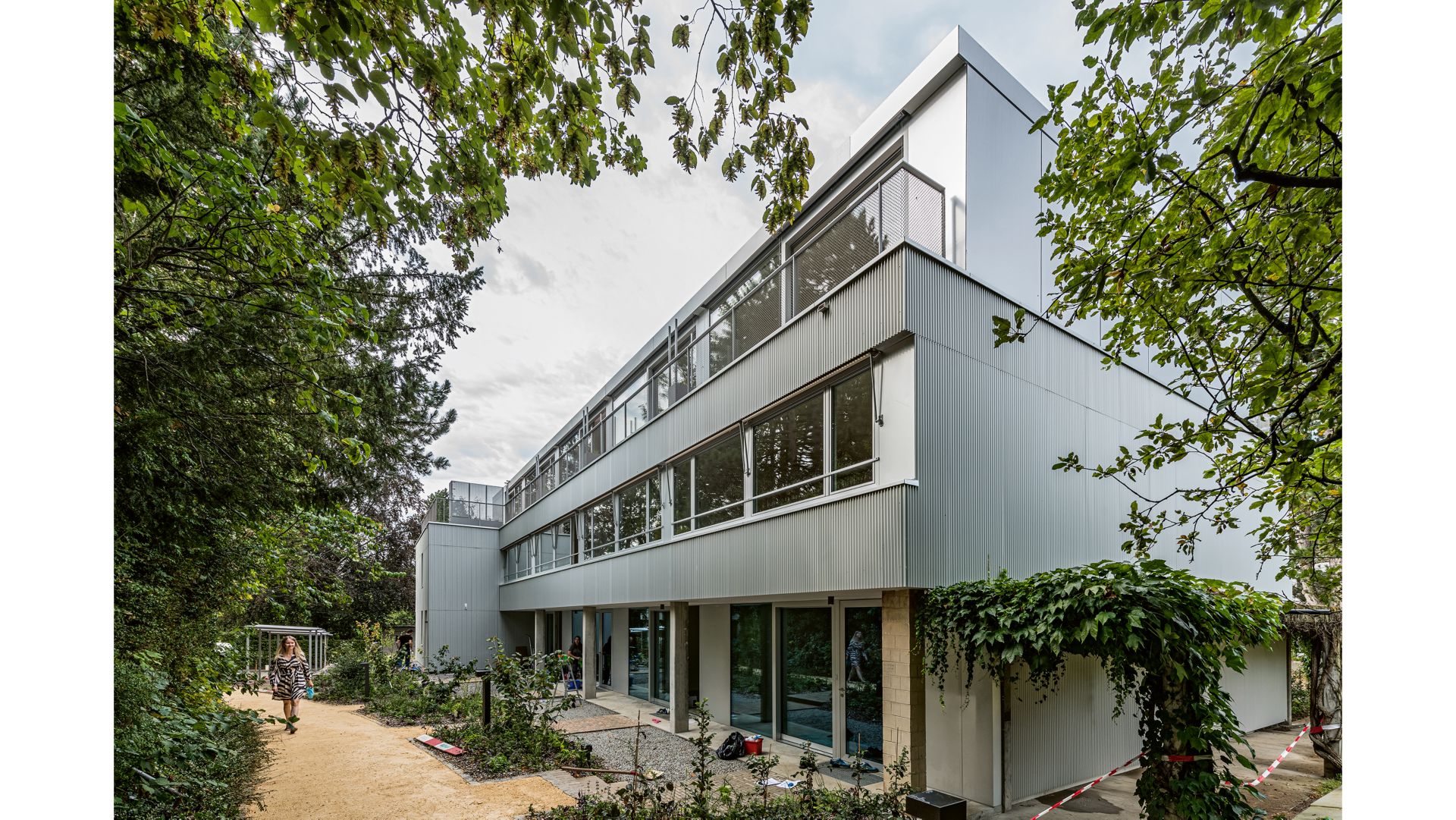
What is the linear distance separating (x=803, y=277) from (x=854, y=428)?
2671mm

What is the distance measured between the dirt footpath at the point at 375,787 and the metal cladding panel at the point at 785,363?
20.1 ft

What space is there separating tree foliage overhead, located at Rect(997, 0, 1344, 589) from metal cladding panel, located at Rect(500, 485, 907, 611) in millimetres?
2373

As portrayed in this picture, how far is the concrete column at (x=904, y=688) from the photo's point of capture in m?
7.75

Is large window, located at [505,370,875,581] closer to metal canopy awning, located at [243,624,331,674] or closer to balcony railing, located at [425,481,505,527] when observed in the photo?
balcony railing, located at [425,481,505,527]

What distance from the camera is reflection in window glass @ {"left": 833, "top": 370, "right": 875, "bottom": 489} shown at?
28.8ft

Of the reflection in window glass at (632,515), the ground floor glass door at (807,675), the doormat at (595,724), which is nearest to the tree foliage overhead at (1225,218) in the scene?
the ground floor glass door at (807,675)

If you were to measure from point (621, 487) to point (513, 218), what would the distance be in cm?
1223

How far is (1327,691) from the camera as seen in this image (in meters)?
10.6

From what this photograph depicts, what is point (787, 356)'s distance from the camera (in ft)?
33.8

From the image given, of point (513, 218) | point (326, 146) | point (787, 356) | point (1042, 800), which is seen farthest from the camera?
point (787, 356)

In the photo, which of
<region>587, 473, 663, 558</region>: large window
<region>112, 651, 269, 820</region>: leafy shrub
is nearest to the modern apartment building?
<region>587, 473, 663, 558</region>: large window

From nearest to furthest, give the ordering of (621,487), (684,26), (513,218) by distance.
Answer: (684,26), (513,218), (621,487)

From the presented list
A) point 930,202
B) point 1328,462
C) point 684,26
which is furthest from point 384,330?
point 1328,462
